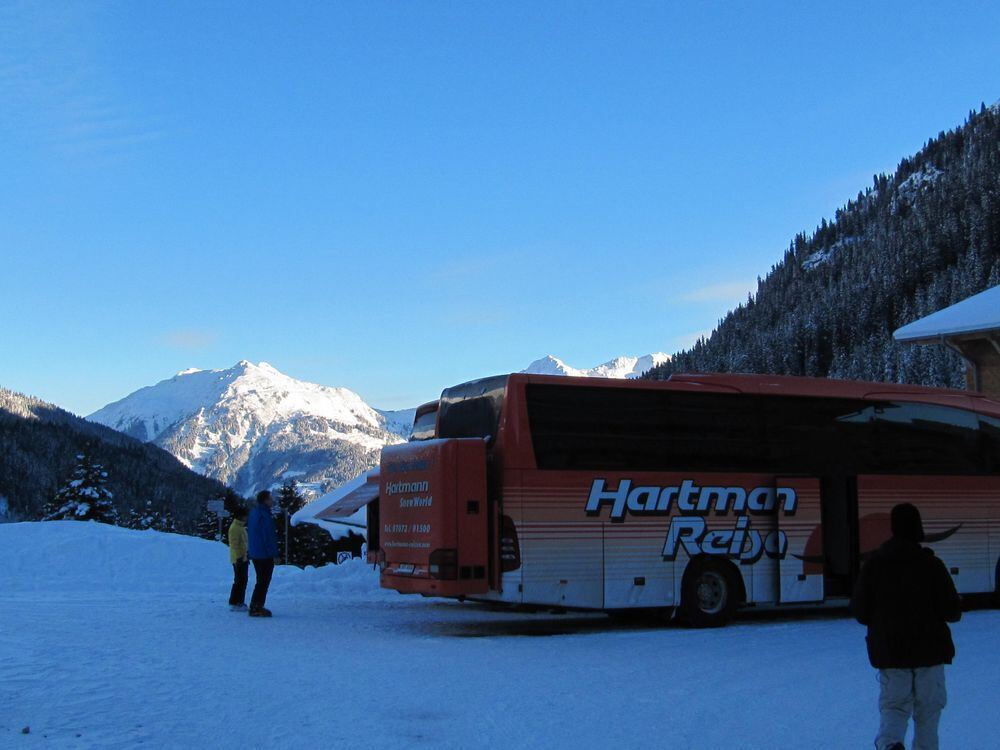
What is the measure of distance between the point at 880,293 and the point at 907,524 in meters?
146

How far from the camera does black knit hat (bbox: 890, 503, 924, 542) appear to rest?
238 inches

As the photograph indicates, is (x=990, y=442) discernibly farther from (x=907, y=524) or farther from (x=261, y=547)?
(x=907, y=524)

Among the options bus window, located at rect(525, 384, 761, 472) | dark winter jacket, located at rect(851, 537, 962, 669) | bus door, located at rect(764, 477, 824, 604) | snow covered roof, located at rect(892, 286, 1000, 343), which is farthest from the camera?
snow covered roof, located at rect(892, 286, 1000, 343)

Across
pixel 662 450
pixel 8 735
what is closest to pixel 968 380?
pixel 662 450

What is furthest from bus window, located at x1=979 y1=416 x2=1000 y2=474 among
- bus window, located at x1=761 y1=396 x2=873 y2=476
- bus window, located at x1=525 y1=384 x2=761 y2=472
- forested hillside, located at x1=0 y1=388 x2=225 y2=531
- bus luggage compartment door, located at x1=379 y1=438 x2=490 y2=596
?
forested hillside, located at x1=0 y1=388 x2=225 y2=531

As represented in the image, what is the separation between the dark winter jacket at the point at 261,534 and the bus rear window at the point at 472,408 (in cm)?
279

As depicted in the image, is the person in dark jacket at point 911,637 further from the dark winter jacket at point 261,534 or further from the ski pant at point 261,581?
the dark winter jacket at point 261,534

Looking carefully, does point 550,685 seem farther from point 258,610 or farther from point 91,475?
point 91,475

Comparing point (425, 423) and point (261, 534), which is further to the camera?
point (425, 423)

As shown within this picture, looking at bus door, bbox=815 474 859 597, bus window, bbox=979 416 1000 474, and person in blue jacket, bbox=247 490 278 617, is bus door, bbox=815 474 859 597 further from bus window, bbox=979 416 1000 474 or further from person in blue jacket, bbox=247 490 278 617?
person in blue jacket, bbox=247 490 278 617

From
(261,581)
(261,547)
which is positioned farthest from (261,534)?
(261,581)

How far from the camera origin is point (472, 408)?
47.2 ft

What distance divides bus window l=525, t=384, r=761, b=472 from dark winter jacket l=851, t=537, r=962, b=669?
756 cm

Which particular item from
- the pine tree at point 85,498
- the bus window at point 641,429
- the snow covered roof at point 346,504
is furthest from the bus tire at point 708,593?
the pine tree at point 85,498
